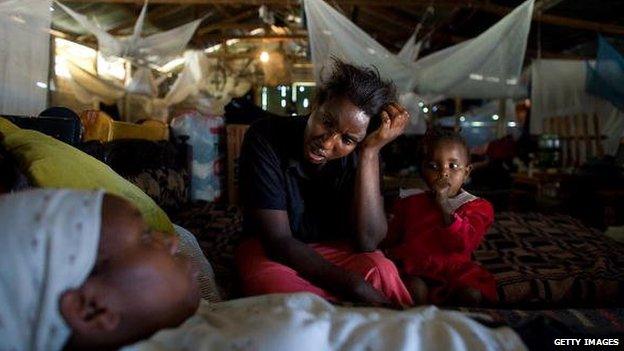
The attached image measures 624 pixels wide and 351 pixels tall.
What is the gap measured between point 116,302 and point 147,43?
519 cm

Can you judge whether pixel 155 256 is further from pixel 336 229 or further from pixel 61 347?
pixel 336 229

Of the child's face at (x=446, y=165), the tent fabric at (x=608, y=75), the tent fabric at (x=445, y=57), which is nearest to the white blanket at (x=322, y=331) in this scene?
the child's face at (x=446, y=165)

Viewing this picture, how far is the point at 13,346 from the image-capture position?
68 centimetres

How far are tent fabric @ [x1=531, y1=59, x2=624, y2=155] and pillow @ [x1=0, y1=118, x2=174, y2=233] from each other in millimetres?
5552

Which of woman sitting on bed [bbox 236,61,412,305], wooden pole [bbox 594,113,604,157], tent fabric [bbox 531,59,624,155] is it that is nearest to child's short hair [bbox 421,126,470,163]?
woman sitting on bed [bbox 236,61,412,305]

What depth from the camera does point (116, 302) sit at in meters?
0.70

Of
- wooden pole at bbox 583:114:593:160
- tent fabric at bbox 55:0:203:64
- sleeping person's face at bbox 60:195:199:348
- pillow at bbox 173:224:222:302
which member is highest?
tent fabric at bbox 55:0:203:64

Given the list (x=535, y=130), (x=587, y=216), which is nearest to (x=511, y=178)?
(x=535, y=130)

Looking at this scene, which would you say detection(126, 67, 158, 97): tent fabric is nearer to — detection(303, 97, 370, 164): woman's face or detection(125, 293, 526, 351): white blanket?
detection(303, 97, 370, 164): woman's face

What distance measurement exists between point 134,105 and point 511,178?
5.83 metres

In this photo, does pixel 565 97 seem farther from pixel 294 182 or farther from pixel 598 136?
pixel 294 182

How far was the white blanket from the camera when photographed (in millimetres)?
705

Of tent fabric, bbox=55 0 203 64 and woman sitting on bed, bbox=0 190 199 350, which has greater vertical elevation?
tent fabric, bbox=55 0 203 64

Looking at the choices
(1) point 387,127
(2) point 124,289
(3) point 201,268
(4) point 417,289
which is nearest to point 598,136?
(4) point 417,289
